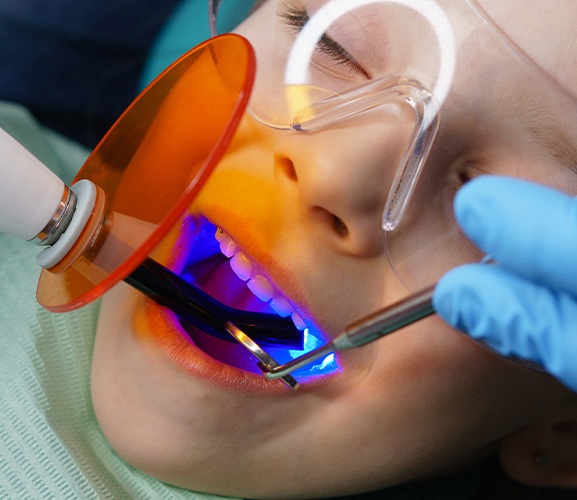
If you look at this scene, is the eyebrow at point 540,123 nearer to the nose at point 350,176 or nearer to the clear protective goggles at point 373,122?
the clear protective goggles at point 373,122

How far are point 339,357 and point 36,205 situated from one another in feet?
1.16

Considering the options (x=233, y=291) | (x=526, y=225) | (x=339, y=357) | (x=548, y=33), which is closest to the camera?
(x=526, y=225)

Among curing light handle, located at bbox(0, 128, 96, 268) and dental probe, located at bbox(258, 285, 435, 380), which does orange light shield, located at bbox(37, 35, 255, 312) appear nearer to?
curing light handle, located at bbox(0, 128, 96, 268)

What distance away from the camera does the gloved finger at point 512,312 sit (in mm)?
615

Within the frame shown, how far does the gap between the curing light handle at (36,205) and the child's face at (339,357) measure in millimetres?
179

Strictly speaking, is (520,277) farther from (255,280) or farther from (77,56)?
(77,56)

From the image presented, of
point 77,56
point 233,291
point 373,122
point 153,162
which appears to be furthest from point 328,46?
point 77,56

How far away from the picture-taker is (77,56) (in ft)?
4.86

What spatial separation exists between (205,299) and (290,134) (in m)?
0.21

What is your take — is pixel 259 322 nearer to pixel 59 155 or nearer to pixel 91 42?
pixel 59 155

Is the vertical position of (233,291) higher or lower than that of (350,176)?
lower

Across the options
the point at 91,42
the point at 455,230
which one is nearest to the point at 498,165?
the point at 455,230

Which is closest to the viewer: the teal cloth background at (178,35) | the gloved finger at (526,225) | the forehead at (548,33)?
the gloved finger at (526,225)

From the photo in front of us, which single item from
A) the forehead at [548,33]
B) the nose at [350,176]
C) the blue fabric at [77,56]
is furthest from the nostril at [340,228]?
the blue fabric at [77,56]
